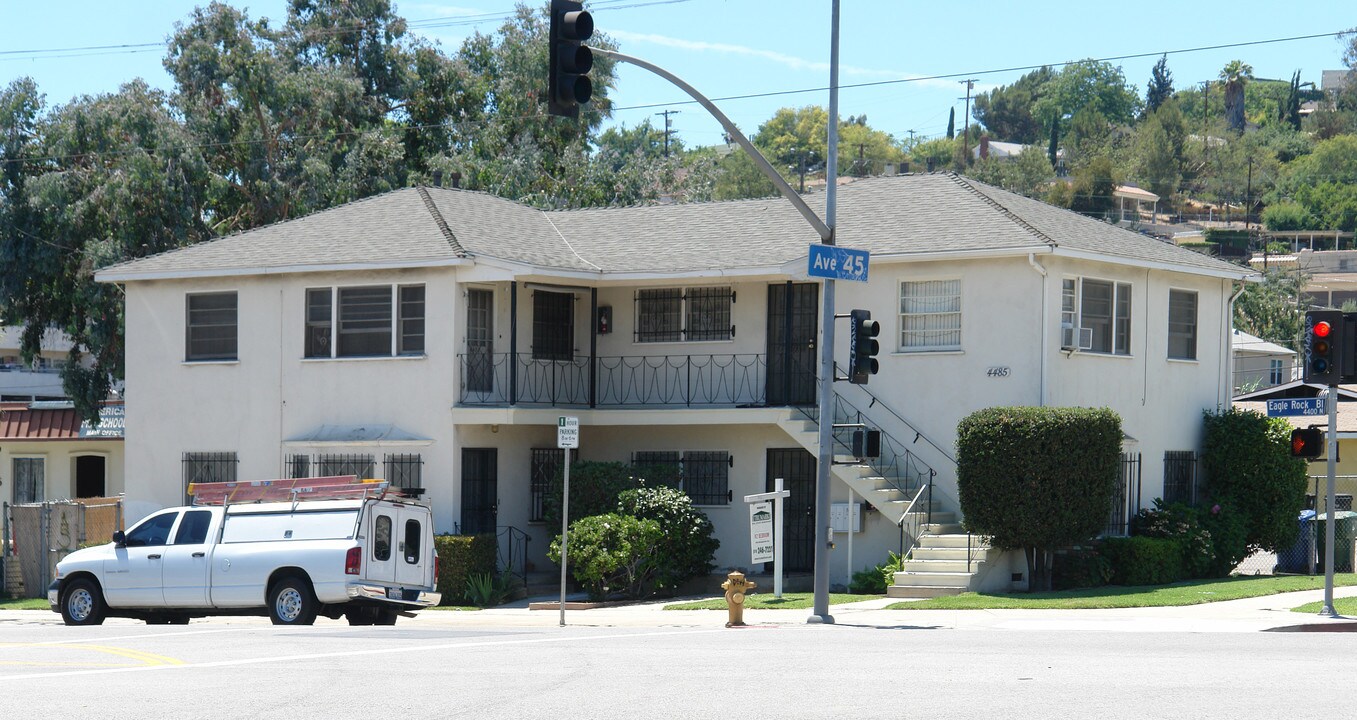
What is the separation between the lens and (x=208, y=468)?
30.9 metres

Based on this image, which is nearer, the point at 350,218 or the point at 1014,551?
the point at 1014,551

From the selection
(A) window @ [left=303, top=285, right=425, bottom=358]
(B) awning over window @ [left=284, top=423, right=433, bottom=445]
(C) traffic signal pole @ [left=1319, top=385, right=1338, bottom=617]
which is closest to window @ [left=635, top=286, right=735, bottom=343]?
(A) window @ [left=303, top=285, right=425, bottom=358]

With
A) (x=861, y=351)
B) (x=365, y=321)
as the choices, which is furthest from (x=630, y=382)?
(x=861, y=351)

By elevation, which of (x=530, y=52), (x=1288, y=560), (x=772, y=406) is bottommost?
(x=1288, y=560)

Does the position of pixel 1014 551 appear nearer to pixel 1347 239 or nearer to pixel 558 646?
pixel 558 646

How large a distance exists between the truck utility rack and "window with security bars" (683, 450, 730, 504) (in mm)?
8193

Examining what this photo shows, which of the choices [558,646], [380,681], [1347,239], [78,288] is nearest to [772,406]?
[558,646]

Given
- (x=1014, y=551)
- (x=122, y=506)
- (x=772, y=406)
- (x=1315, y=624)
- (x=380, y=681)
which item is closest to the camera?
(x=380, y=681)

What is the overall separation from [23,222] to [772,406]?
2030cm

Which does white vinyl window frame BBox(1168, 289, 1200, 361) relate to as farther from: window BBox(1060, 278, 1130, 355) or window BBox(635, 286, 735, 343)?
window BBox(635, 286, 735, 343)

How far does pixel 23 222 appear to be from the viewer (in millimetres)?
39281

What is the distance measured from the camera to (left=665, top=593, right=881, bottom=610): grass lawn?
2434 cm

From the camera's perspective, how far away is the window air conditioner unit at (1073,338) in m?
27.2

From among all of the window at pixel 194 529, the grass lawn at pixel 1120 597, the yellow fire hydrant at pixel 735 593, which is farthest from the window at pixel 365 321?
the grass lawn at pixel 1120 597
